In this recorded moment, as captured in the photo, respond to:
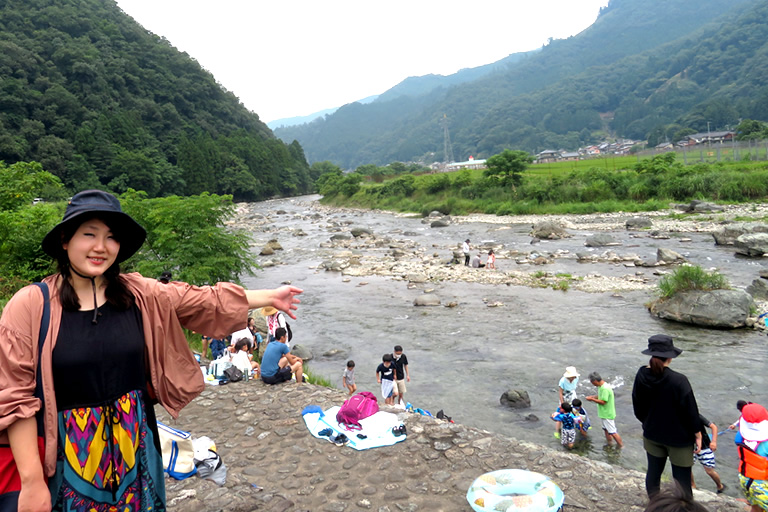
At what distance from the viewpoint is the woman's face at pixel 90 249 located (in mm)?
2000

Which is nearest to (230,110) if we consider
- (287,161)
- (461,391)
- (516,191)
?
(287,161)

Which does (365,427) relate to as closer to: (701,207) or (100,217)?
(100,217)

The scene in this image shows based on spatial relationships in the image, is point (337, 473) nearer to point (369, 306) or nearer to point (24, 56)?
point (369, 306)

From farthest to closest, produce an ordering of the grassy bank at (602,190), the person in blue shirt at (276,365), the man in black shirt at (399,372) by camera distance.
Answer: the grassy bank at (602,190)
the man in black shirt at (399,372)
the person in blue shirt at (276,365)

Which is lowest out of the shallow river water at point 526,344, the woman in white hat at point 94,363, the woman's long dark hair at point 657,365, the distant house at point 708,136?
the shallow river water at point 526,344

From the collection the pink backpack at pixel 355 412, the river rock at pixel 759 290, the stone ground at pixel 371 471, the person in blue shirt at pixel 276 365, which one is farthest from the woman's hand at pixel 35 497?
the river rock at pixel 759 290

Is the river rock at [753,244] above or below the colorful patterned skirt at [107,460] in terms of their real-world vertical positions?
below

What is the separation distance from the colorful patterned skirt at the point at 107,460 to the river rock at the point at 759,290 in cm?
1585

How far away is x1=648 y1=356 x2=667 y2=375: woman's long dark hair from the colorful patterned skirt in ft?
13.5

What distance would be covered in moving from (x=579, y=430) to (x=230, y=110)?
99393mm

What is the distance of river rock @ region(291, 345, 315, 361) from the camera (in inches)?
465

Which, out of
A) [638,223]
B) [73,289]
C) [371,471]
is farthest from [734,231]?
[73,289]

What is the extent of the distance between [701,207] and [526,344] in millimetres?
23854

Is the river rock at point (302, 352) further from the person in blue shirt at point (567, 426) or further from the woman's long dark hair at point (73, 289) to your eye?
the woman's long dark hair at point (73, 289)
